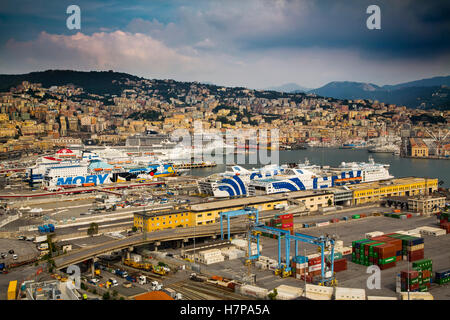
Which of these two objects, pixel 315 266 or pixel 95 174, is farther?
pixel 95 174

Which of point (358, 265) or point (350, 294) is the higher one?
point (350, 294)

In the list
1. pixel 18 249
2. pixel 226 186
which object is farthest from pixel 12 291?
pixel 226 186

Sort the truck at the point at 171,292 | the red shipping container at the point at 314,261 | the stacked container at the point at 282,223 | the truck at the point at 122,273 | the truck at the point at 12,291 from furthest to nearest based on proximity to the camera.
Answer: the stacked container at the point at 282,223 < the truck at the point at 122,273 < the red shipping container at the point at 314,261 < the truck at the point at 171,292 < the truck at the point at 12,291

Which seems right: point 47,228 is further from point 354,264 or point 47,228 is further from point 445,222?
point 445,222

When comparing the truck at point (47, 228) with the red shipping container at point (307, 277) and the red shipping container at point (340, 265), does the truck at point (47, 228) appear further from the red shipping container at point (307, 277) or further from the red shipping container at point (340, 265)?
the red shipping container at point (340, 265)

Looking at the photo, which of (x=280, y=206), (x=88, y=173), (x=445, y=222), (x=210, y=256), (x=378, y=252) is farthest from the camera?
(x=88, y=173)

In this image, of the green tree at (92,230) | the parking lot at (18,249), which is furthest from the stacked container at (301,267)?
the parking lot at (18,249)

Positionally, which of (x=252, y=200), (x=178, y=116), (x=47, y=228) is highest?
(x=178, y=116)
